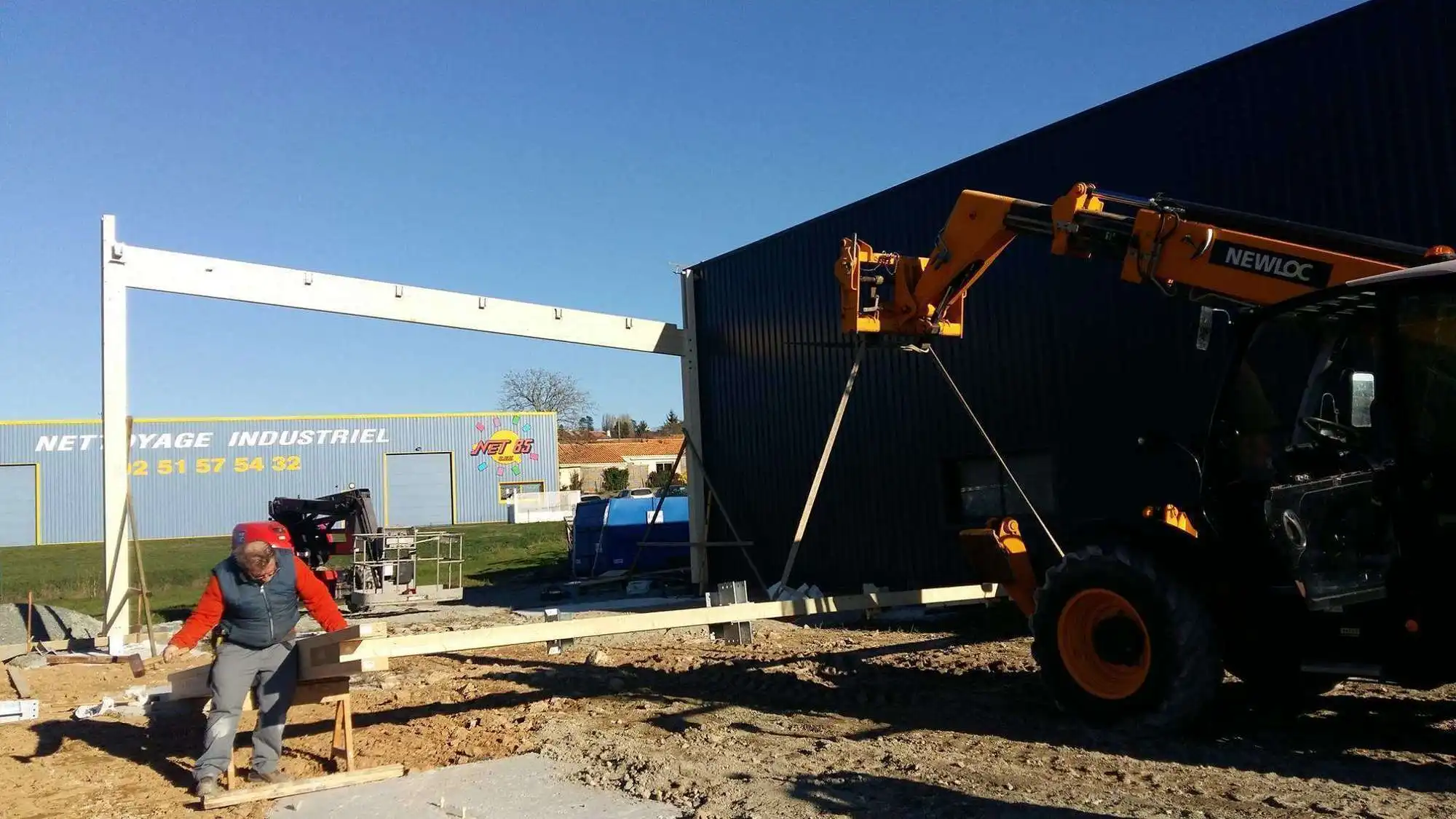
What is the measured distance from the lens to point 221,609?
638 cm

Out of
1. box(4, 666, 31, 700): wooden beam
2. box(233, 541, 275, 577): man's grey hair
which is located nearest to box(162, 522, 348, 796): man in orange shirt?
box(233, 541, 275, 577): man's grey hair

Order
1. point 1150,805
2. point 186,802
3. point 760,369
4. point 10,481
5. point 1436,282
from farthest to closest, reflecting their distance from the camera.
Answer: point 10,481 < point 760,369 < point 186,802 < point 1436,282 < point 1150,805

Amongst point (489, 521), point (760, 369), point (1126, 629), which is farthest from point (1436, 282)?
point (489, 521)

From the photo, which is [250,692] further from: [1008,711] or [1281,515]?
[1281,515]

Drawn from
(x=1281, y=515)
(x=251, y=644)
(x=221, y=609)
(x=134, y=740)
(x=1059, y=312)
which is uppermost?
(x=1059, y=312)

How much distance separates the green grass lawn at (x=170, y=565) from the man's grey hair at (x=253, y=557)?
558 inches

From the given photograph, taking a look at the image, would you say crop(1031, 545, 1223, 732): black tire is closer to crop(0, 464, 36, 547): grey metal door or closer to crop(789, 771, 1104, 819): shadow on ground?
crop(789, 771, 1104, 819): shadow on ground

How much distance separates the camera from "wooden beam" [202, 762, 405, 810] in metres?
5.83

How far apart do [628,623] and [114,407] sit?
28.2 ft

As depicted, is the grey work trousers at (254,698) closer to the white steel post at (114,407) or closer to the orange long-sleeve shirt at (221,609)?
the orange long-sleeve shirt at (221,609)

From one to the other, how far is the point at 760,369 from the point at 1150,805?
12089 mm

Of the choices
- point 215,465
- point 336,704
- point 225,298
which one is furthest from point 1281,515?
point 215,465

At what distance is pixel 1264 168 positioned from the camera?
10.3 meters

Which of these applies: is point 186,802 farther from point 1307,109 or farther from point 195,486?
point 195,486
